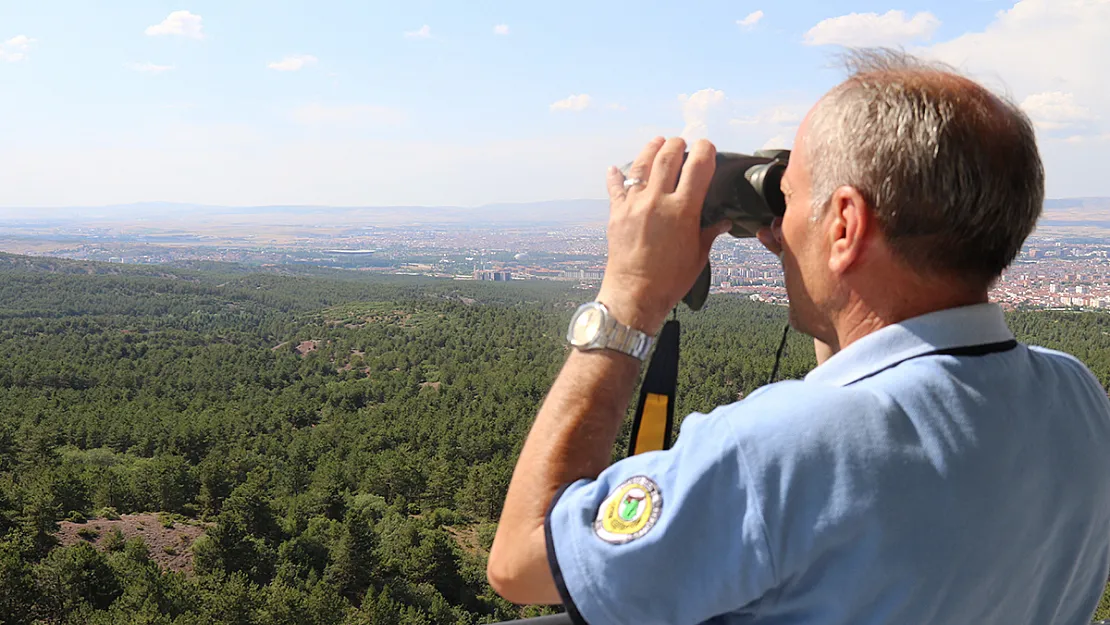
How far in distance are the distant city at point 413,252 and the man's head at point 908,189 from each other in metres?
0.06

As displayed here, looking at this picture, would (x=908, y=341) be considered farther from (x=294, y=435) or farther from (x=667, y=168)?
(x=294, y=435)

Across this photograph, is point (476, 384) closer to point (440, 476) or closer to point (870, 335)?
point (440, 476)

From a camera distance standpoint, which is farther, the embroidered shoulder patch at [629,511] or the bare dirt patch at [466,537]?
the bare dirt patch at [466,537]

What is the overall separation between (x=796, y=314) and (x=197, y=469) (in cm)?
2010

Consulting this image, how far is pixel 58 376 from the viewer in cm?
2734

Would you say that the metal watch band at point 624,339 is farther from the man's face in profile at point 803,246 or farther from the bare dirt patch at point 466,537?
the bare dirt patch at point 466,537

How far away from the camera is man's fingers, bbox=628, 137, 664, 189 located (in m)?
0.50

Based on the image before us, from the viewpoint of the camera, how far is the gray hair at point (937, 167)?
408 millimetres

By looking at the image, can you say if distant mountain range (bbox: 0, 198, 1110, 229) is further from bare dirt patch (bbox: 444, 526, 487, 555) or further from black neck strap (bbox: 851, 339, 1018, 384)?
black neck strap (bbox: 851, 339, 1018, 384)

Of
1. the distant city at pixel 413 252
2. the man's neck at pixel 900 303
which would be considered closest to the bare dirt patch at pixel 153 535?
the distant city at pixel 413 252

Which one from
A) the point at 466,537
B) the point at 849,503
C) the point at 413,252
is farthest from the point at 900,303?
the point at 413,252

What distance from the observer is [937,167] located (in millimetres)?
406

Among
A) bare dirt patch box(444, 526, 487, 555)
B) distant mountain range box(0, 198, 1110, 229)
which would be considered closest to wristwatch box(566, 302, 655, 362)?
bare dirt patch box(444, 526, 487, 555)

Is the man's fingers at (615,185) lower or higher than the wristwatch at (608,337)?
higher
